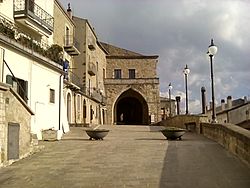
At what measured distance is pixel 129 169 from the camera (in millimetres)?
10375

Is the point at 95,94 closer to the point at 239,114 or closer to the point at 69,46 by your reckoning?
the point at 69,46

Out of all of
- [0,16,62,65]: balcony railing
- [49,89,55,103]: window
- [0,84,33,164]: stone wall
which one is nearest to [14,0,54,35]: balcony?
[0,16,62,65]: balcony railing

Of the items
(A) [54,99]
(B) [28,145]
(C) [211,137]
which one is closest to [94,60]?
(A) [54,99]

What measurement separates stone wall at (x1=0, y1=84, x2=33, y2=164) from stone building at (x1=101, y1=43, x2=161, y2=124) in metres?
38.8

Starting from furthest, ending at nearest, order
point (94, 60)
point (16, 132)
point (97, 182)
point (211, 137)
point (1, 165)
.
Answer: point (94, 60) < point (211, 137) < point (16, 132) < point (1, 165) < point (97, 182)

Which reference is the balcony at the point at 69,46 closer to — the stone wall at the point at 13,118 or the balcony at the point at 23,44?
the balcony at the point at 23,44

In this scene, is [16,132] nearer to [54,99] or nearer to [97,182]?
[97,182]

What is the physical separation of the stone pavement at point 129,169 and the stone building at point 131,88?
3812 centimetres

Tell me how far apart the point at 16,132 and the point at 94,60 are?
35.1 m

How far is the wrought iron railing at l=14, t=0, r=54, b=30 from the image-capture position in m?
21.5

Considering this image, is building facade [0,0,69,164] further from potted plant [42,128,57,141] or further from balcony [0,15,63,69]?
potted plant [42,128,57,141]

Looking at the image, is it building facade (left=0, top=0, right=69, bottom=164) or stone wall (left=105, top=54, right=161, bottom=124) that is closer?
building facade (left=0, top=0, right=69, bottom=164)

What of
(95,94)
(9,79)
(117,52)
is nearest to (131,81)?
(95,94)

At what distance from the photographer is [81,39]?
41.9m
